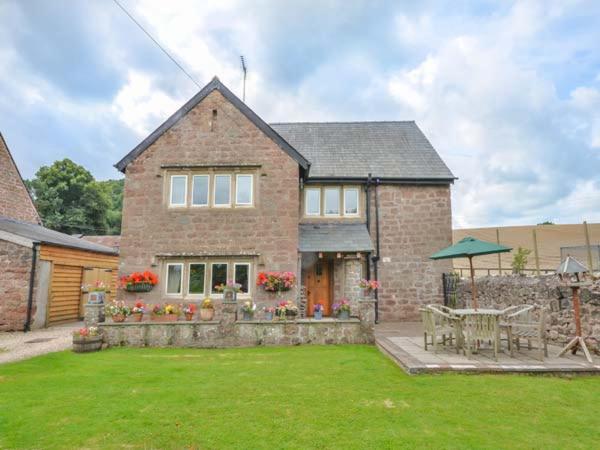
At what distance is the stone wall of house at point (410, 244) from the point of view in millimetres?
14977

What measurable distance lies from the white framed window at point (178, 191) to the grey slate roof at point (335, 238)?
4.66 meters

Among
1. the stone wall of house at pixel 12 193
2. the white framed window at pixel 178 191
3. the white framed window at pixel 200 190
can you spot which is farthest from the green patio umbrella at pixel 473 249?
the stone wall of house at pixel 12 193

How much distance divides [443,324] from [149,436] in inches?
276

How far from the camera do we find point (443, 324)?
8.86 m

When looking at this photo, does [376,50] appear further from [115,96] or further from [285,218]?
[115,96]

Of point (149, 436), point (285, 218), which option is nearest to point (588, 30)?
point (285, 218)

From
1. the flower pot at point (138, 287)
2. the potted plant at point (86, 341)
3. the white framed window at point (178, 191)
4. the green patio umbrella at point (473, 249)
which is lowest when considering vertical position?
the potted plant at point (86, 341)

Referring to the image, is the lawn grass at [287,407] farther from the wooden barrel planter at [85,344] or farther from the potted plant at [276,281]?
the potted plant at [276,281]

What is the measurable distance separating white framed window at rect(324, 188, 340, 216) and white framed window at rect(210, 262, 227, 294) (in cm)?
524

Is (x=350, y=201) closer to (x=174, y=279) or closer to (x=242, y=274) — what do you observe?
(x=242, y=274)

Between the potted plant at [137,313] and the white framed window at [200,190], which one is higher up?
the white framed window at [200,190]

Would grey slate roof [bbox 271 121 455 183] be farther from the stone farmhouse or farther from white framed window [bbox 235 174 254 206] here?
white framed window [bbox 235 174 254 206]

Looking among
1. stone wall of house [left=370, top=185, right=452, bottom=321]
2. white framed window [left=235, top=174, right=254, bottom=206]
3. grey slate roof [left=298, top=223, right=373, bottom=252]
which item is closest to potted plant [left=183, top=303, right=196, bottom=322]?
white framed window [left=235, top=174, right=254, bottom=206]

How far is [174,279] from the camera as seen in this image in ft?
41.5
